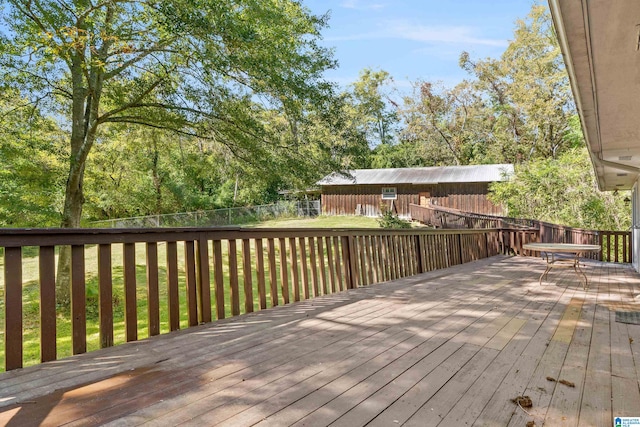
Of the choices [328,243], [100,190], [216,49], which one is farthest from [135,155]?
[328,243]

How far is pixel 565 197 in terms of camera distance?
14961mm

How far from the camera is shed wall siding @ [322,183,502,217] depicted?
70.9 feet

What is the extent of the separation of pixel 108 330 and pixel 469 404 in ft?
7.15

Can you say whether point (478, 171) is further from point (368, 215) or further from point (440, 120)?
point (440, 120)

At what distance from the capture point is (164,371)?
6.47 feet

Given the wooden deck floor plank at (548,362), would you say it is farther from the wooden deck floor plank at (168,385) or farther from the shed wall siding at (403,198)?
the shed wall siding at (403,198)

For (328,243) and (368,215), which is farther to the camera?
(368,215)

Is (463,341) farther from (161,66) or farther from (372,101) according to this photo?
(372,101)

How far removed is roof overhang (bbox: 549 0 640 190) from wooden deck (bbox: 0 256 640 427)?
1.83 m

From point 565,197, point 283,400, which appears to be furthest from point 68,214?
point 565,197

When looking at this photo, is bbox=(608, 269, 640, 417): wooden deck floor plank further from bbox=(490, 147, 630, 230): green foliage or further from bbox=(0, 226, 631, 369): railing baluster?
bbox=(490, 147, 630, 230): green foliage

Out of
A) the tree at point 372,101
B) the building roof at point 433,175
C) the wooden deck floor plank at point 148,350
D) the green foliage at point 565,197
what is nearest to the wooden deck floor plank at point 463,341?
the wooden deck floor plank at point 148,350

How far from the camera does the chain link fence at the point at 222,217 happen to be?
691 inches

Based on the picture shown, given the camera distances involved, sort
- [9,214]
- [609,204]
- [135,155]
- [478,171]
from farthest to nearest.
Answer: [478,171], [135,155], [609,204], [9,214]
